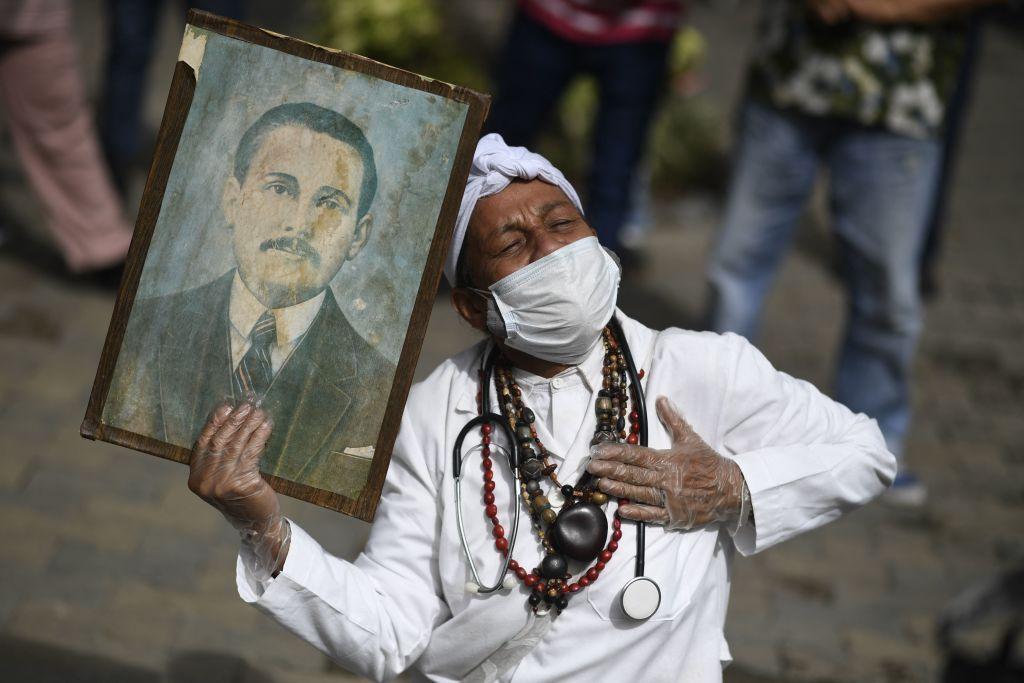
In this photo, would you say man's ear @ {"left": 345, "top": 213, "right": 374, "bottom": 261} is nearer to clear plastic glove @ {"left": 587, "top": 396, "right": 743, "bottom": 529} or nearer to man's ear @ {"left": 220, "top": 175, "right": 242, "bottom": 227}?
man's ear @ {"left": 220, "top": 175, "right": 242, "bottom": 227}

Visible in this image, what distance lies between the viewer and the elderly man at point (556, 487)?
6.72 ft

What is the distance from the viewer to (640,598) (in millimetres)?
2061


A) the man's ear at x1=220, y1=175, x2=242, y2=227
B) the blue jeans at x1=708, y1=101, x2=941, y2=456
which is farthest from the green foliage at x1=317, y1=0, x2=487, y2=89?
the man's ear at x1=220, y1=175, x2=242, y2=227

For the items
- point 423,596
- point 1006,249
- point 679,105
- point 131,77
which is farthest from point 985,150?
point 423,596

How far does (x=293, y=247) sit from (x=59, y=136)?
11.3ft

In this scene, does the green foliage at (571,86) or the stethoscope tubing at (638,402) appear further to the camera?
the green foliage at (571,86)

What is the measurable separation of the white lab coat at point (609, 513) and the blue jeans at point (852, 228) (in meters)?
1.96

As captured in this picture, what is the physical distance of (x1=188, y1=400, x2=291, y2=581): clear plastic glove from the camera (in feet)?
6.20

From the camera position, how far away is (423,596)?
7.14 ft

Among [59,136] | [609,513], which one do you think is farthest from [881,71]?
[59,136]

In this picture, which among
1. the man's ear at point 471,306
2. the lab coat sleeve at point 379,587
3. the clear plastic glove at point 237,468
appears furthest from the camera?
the man's ear at point 471,306

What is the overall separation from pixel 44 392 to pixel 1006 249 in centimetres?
544

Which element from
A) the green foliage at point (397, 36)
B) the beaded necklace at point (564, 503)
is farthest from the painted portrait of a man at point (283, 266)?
the green foliage at point (397, 36)

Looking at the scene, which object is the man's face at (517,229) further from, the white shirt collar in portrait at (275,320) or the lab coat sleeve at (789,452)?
the lab coat sleeve at (789,452)
